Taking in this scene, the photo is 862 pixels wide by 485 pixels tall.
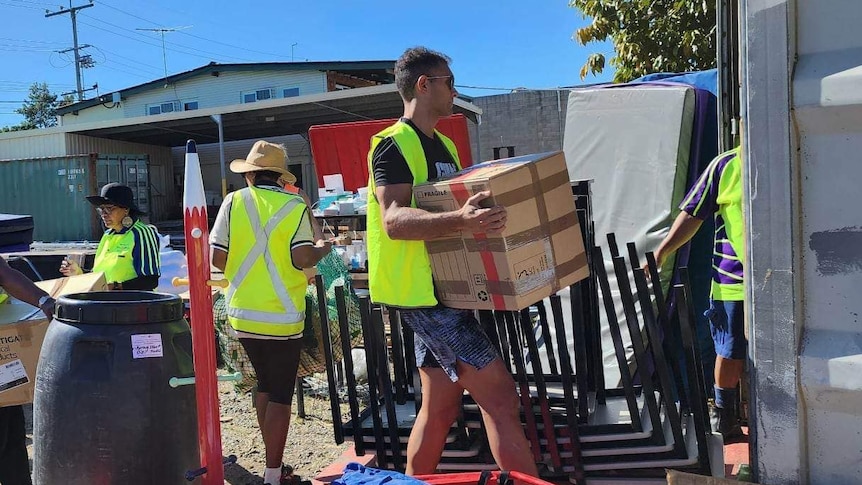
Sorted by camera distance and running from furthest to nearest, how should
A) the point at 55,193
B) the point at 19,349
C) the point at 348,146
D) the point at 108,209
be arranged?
1. the point at 55,193
2. the point at 348,146
3. the point at 108,209
4. the point at 19,349

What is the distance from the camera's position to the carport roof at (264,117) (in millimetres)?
15743

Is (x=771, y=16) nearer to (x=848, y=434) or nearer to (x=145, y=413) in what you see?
(x=848, y=434)

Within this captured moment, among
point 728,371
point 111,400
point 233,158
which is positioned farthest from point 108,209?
point 233,158

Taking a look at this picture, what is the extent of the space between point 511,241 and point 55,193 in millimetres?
21037

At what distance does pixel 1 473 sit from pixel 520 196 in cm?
273

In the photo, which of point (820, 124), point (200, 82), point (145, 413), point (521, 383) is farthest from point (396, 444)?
point (200, 82)

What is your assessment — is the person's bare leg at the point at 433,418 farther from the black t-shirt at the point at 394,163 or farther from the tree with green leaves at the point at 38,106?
the tree with green leaves at the point at 38,106

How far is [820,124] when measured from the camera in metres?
1.45

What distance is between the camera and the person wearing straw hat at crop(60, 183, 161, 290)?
463 cm

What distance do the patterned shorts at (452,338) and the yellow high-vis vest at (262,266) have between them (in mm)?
1171

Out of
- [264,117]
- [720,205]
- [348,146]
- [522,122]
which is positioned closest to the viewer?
[720,205]

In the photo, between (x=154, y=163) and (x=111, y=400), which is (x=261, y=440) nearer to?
(x=111, y=400)

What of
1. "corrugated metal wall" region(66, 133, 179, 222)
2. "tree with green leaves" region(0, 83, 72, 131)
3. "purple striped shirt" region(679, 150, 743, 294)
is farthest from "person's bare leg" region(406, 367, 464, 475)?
"tree with green leaves" region(0, 83, 72, 131)

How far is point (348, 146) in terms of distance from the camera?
34.8 ft
